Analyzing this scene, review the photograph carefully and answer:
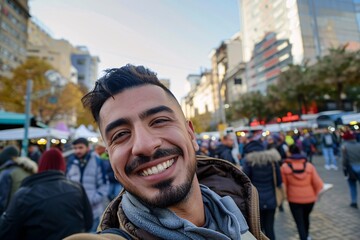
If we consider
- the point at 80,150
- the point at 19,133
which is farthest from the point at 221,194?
the point at 19,133

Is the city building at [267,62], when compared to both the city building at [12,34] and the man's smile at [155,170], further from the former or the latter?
the man's smile at [155,170]

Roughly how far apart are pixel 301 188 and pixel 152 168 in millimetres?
4119

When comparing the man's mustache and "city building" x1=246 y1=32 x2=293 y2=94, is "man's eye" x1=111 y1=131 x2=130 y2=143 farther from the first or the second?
"city building" x1=246 y1=32 x2=293 y2=94

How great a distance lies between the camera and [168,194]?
1.07 metres

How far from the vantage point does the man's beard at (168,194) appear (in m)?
1.04

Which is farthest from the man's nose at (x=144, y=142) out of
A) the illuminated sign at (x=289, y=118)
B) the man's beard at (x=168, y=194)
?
the illuminated sign at (x=289, y=118)

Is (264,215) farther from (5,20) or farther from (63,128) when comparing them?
(5,20)

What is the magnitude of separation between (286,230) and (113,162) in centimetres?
520

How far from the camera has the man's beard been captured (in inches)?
41.1

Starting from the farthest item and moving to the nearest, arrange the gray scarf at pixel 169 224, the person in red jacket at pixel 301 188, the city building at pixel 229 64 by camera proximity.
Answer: the city building at pixel 229 64
the person in red jacket at pixel 301 188
the gray scarf at pixel 169 224

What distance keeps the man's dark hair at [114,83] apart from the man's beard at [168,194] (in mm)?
503

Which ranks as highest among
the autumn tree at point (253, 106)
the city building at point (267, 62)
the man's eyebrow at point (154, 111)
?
the city building at point (267, 62)

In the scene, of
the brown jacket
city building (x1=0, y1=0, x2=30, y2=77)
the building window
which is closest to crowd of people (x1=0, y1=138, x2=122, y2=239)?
the brown jacket

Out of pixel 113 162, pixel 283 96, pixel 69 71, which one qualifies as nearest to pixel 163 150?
pixel 113 162
